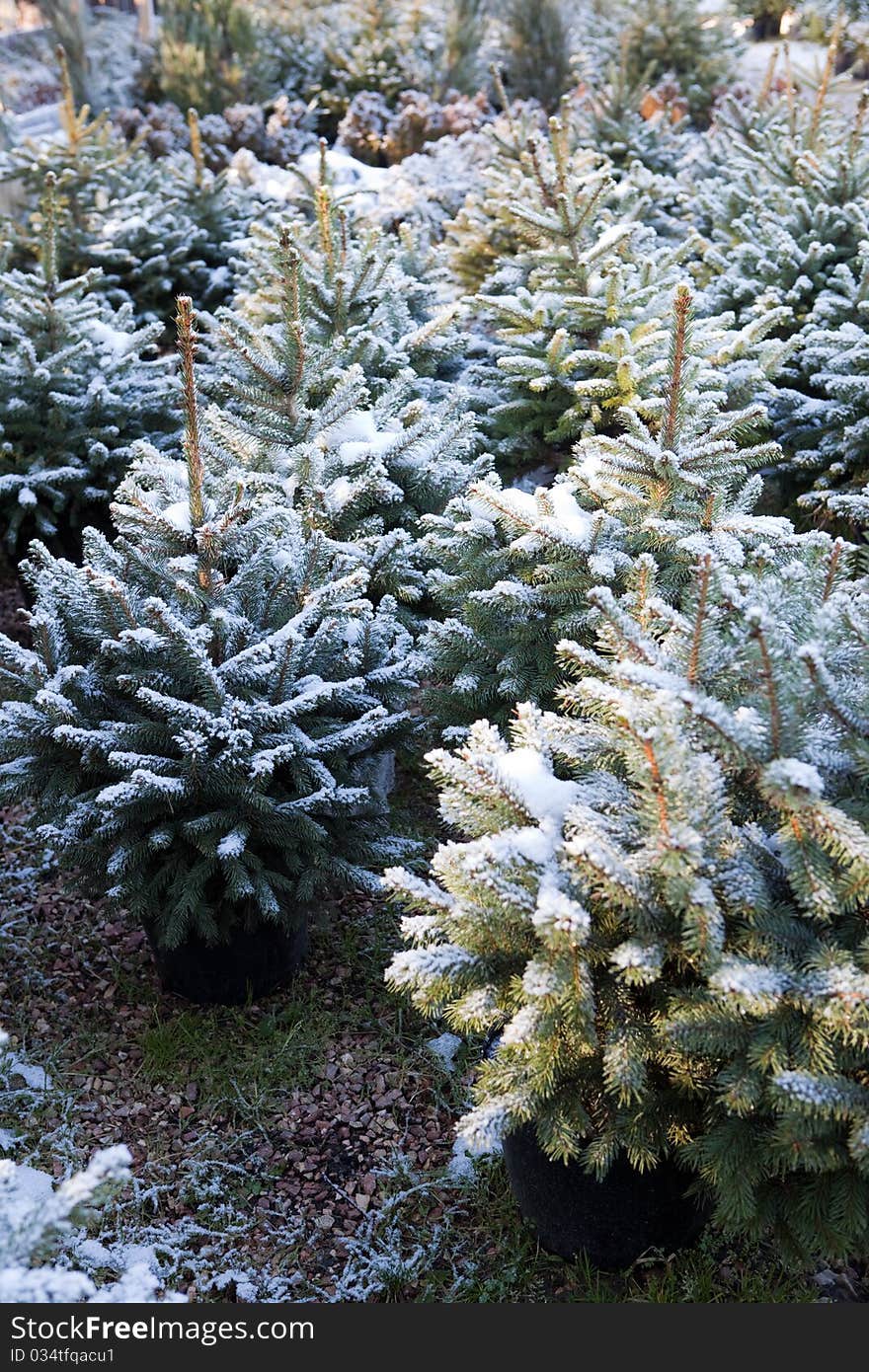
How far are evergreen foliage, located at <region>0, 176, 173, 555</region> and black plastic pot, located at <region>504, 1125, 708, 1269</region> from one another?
347 centimetres

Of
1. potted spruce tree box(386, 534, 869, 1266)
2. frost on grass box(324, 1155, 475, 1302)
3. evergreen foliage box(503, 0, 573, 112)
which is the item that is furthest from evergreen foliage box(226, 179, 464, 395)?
evergreen foliage box(503, 0, 573, 112)

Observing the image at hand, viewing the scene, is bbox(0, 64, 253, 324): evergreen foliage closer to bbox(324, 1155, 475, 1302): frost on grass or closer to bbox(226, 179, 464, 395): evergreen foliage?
bbox(226, 179, 464, 395): evergreen foliage

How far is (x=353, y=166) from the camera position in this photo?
9.27 metres

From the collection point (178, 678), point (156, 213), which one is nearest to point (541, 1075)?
point (178, 678)

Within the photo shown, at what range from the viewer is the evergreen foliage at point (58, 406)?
4930mm

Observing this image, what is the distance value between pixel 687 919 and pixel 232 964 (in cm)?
184

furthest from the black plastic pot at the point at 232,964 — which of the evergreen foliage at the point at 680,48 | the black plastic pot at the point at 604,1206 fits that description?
the evergreen foliage at the point at 680,48

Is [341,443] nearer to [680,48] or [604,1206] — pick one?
[604,1206]

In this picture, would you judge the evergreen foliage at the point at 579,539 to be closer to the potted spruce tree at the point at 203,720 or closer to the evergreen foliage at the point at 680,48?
the potted spruce tree at the point at 203,720

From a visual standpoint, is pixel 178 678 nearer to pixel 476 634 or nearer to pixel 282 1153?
pixel 476 634

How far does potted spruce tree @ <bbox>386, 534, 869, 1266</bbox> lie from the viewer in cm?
193

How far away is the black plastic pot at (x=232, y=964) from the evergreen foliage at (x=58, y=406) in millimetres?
2261

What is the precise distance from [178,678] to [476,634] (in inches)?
37.2

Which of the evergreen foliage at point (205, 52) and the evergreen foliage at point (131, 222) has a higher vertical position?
the evergreen foliage at point (205, 52)
